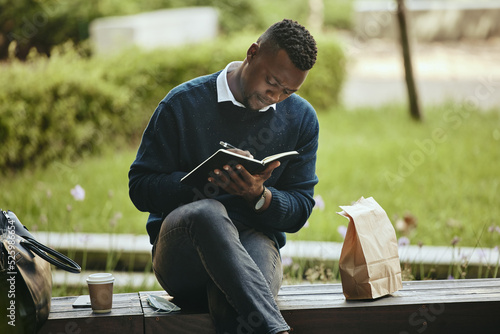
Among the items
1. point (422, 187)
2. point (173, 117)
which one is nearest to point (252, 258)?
point (173, 117)

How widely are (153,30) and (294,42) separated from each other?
336 inches

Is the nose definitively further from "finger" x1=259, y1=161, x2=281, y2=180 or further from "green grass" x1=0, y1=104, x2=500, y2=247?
"green grass" x1=0, y1=104, x2=500, y2=247

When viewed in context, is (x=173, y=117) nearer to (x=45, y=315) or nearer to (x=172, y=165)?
(x=172, y=165)

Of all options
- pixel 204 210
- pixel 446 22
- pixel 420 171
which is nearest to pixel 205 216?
pixel 204 210

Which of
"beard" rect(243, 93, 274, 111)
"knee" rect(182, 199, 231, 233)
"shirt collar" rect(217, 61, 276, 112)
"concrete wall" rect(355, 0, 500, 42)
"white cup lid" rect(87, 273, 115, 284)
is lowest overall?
"white cup lid" rect(87, 273, 115, 284)

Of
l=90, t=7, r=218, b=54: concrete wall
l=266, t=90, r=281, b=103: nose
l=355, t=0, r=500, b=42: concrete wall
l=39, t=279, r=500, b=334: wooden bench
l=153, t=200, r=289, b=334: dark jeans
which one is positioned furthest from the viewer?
l=355, t=0, r=500, b=42: concrete wall

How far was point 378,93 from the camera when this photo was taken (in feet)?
36.6

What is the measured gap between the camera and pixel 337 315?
7.77 feet

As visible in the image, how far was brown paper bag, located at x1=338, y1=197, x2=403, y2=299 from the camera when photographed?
240 centimetres

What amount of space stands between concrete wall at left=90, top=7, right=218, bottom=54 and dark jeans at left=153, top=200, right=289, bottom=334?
19.3ft

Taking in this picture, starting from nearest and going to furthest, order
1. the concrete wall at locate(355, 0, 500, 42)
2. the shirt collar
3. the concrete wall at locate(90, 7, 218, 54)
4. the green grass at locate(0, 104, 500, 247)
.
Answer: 1. the shirt collar
2. the green grass at locate(0, 104, 500, 247)
3. the concrete wall at locate(90, 7, 218, 54)
4. the concrete wall at locate(355, 0, 500, 42)

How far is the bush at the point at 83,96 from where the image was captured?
5750 millimetres

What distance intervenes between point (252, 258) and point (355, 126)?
5.50 m

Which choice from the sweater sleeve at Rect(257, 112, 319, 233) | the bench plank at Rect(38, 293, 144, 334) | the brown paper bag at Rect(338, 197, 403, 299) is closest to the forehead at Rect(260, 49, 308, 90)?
the sweater sleeve at Rect(257, 112, 319, 233)
